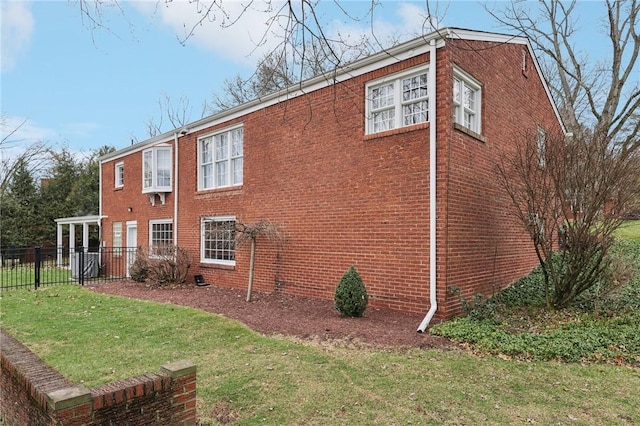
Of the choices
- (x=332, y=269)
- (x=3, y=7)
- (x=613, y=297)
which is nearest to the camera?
(x=3, y=7)

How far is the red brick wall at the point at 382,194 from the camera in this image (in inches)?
310

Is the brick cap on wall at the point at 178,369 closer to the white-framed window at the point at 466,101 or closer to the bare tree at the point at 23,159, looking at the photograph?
the white-framed window at the point at 466,101

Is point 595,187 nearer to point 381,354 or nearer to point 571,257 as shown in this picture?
point 571,257

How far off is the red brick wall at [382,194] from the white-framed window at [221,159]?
0.49 metres

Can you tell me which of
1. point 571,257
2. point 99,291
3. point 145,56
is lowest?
point 99,291

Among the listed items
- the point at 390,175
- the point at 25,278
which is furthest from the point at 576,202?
the point at 25,278

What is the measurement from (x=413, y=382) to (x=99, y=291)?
10.6 m

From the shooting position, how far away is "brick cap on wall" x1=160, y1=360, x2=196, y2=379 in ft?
11.2

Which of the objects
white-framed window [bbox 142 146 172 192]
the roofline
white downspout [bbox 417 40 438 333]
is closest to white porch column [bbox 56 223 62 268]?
white-framed window [bbox 142 146 172 192]

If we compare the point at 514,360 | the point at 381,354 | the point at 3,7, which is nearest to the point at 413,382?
the point at 381,354

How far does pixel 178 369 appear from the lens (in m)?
3.45

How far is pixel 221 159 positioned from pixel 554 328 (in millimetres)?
10014

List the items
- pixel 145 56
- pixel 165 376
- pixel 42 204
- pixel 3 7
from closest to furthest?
1. pixel 165 376
2. pixel 3 7
3. pixel 145 56
4. pixel 42 204

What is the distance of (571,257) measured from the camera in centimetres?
769
